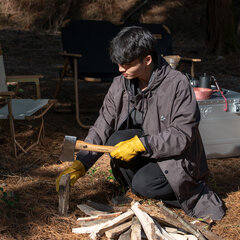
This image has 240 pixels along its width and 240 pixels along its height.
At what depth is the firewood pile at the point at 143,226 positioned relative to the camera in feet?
7.02

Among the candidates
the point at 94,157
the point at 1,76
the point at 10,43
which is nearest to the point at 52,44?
the point at 10,43

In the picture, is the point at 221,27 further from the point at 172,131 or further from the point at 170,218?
the point at 170,218

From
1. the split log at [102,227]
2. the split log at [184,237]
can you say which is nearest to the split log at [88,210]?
the split log at [102,227]

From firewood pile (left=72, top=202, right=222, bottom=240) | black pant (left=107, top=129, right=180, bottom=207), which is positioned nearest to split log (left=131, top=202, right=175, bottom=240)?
firewood pile (left=72, top=202, right=222, bottom=240)

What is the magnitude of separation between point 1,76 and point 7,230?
2109 millimetres

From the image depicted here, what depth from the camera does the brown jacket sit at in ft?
7.64

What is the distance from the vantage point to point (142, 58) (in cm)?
234

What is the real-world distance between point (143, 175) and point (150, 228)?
1.62ft

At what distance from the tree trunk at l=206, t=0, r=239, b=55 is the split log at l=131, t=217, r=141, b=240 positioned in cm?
669

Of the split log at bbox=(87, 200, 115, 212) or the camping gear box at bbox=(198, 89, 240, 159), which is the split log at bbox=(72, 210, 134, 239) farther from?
the camping gear box at bbox=(198, 89, 240, 159)

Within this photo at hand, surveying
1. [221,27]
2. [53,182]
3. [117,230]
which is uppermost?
[221,27]

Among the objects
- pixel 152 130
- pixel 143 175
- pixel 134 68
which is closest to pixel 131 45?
pixel 134 68

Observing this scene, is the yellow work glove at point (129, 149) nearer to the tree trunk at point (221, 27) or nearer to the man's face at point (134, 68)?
the man's face at point (134, 68)

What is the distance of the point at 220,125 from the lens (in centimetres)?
353
